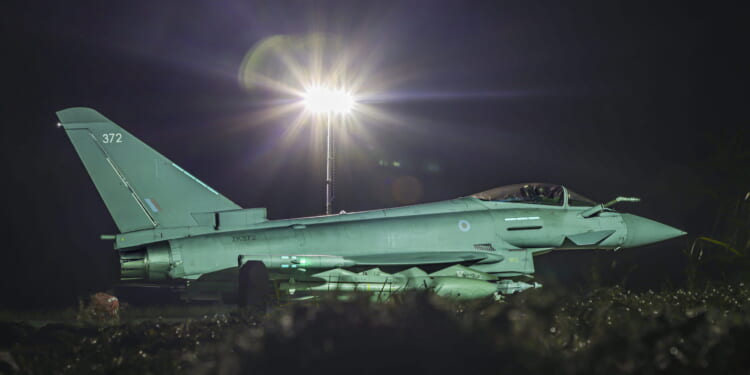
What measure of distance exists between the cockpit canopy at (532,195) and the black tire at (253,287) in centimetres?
490

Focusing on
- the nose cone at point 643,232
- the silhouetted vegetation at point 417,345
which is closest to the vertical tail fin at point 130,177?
the silhouetted vegetation at point 417,345

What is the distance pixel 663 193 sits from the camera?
21.7 metres

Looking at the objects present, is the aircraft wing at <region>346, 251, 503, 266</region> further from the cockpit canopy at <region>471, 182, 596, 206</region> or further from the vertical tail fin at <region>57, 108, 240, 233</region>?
the vertical tail fin at <region>57, 108, 240, 233</region>

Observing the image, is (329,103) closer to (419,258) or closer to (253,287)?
(419,258)

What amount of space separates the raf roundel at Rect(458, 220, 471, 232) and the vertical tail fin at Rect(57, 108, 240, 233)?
4598mm

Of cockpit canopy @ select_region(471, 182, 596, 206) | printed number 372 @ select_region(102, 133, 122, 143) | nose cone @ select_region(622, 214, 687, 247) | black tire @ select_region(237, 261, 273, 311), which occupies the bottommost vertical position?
black tire @ select_region(237, 261, 273, 311)

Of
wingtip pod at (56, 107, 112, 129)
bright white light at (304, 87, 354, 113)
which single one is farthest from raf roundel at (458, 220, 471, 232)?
wingtip pod at (56, 107, 112, 129)

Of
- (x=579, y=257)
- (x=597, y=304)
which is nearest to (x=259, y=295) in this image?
(x=597, y=304)

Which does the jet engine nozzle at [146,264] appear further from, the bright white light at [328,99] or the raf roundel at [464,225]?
the bright white light at [328,99]

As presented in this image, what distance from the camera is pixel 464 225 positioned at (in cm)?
1128

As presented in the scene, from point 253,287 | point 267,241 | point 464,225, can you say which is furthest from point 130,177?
point 464,225

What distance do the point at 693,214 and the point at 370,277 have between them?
1669cm

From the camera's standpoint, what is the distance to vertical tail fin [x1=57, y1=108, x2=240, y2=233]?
32.2 feet

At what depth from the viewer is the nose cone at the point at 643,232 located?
12312mm
